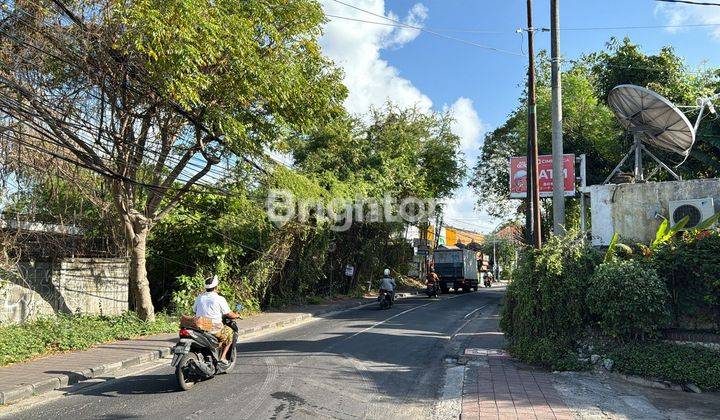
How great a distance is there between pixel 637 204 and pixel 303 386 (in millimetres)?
8630

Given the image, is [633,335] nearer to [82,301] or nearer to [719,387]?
[719,387]

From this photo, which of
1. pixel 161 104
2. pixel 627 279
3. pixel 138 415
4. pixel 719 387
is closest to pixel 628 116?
pixel 627 279

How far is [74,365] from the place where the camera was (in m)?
9.03

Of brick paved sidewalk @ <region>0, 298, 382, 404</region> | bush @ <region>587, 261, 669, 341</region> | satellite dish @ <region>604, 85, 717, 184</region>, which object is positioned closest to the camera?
brick paved sidewalk @ <region>0, 298, 382, 404</region>

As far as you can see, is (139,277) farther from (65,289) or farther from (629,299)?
(629,299)

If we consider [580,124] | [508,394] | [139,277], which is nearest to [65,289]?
[139,277]

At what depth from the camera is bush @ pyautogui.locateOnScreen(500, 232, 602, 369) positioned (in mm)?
9141

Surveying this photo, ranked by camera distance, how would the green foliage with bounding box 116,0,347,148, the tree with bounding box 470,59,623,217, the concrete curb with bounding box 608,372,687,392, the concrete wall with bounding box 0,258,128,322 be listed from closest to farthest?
the concrete curb with bounding box 608,372,687,392 < the green foliage with bounding box 116,0,347,148 < the concrete wall with bounding box 0,258,128,322 < the tree with bounding box 470,59,623,217

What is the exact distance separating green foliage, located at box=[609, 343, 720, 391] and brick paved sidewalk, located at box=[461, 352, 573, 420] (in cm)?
124

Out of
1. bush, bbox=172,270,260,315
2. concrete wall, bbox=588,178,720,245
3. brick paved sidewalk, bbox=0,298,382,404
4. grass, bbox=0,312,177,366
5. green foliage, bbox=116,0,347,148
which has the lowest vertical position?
brick paved sidewalk, bbox=0,298,382,404

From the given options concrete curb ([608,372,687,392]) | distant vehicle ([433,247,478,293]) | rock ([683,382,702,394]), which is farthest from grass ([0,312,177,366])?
distant vehicle ([433,247,478,293])

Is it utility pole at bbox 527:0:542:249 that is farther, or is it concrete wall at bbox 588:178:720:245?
utility pole at bbox 527:0:542:249

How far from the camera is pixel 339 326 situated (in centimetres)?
Answer: 1522

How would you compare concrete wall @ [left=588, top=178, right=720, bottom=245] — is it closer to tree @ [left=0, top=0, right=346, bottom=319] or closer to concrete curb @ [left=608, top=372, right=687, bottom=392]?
concrete curb @ [left=608, top=372, right=687, bottom=392]
